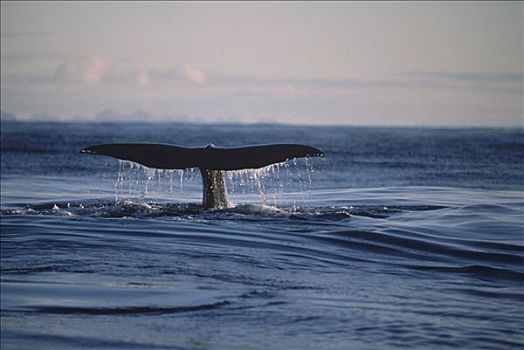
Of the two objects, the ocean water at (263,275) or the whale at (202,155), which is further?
the whale at (202,155)

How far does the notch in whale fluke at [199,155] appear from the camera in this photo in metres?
12.4

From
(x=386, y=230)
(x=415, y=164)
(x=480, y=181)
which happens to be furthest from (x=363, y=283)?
(x=415, y=164)

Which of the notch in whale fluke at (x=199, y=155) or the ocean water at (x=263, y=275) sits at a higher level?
the notch in whale fluke at (x=199, y=155)

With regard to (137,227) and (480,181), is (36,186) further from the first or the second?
(480,181)

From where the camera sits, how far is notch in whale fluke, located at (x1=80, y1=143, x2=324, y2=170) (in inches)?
489

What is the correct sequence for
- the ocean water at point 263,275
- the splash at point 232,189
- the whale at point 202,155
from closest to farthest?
the ocean water at point 263,275 < the whale at point 202,155 < the splash at point 232,189

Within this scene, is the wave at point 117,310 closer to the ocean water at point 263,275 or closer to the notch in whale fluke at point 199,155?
the ocean water at point 263,275

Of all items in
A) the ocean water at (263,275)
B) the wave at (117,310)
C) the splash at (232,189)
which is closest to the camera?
the ocean water at (263,275)

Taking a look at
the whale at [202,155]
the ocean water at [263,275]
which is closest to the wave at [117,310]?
the ocean water at [263,275]

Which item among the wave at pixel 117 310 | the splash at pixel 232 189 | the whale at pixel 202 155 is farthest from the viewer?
the splash at pixel 232 189

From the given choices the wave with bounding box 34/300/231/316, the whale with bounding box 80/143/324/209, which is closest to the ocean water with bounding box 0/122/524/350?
the wave with bounding box 34/300/231/316

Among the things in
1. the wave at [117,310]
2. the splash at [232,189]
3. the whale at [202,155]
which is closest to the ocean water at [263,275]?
the wave at [117,310]

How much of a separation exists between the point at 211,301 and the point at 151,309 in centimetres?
54

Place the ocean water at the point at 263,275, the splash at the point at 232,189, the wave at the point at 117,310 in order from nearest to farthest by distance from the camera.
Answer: the ocean water at the point at 263,275 < the wave at the point at 117,310 < the splash at the point at 232,189
